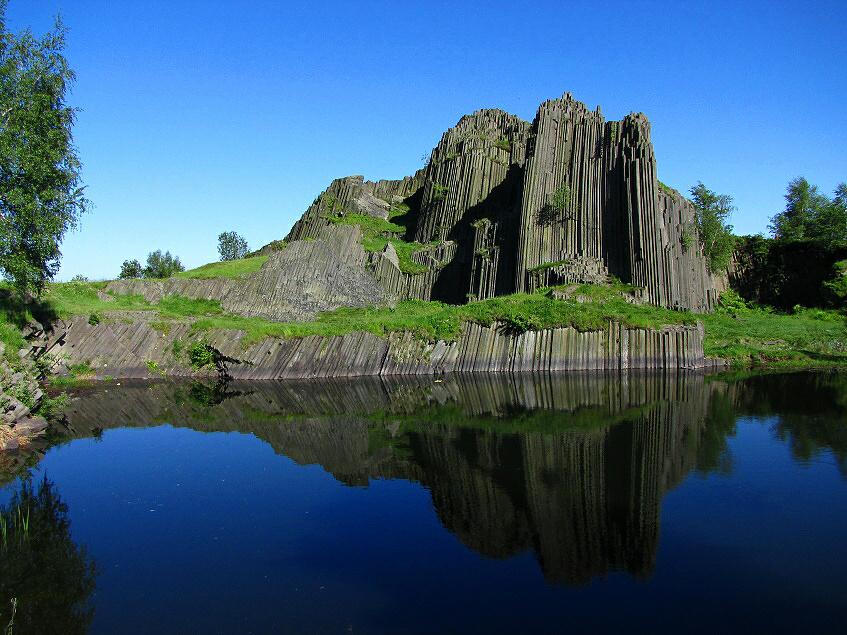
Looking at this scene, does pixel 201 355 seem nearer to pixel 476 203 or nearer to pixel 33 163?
pixel 33 163

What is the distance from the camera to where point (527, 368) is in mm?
33469

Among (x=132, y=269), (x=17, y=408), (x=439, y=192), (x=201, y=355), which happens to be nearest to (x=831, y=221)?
(x=439, y=192)

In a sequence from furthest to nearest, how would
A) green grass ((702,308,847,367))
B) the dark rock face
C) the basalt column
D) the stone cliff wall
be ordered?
the basalt column
the dark rock face
green grass ((702,308,847,367))
the stone cliff wall

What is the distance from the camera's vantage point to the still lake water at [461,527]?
953 cm

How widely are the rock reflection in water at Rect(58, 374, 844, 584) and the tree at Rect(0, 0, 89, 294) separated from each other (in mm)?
6860

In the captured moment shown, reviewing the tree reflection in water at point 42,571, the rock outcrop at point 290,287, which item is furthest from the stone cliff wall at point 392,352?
the tree reflection in water at point 42,571

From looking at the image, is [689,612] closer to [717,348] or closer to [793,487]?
[793,487]

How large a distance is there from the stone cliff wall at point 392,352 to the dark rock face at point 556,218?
634 cm

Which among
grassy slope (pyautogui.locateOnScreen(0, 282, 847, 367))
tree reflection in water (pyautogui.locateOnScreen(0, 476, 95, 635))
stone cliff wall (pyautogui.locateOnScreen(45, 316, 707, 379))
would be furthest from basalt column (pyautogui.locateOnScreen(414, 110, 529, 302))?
tree reflection in water (pyautogui.locateOnScreen(0, 476, 95, 635))

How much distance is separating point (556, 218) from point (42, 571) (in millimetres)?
37886

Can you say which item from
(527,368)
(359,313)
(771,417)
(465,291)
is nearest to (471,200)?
(465,291)

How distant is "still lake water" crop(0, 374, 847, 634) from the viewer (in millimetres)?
9531

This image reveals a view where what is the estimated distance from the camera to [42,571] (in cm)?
1134

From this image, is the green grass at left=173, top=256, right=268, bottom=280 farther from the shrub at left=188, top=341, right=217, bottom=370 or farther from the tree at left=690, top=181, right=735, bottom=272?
the tree at left=690, top=181, right=735, bottom=272
